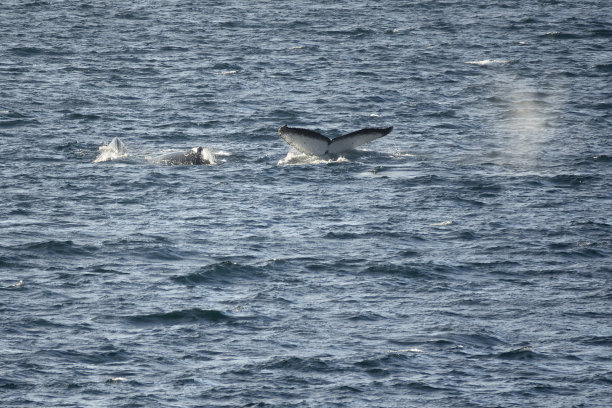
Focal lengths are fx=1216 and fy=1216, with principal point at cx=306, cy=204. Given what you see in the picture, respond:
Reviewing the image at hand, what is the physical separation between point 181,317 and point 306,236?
18.3 ft

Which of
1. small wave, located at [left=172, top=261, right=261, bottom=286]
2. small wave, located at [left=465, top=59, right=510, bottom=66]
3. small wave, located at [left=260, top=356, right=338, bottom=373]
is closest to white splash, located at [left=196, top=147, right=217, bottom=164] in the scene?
small wave, located at [left=172, top=261, right=261, bottom=286]

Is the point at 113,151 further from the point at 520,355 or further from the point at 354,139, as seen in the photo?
the point at 520,355

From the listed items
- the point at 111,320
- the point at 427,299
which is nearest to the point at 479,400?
the point at 427,299

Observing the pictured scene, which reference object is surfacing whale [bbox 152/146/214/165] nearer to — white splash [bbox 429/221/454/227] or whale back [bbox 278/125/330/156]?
whale back [bbox 278/125/330/156]

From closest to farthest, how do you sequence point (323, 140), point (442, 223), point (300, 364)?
point (300, 364)
point (442, 223)
point (323, 140)

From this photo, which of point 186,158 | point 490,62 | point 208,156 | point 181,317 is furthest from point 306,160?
point 490,62

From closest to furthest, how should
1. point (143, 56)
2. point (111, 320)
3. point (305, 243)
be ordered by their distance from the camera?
point (111, 320), point (305, 243), point (143, 56)

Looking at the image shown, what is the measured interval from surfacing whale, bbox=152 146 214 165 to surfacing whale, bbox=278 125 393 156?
9.29 feet

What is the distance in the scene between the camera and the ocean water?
18469 mm

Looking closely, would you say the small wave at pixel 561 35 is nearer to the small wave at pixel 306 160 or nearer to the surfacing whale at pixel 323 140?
the small wave at pixel 306 160

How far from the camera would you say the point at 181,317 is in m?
20.8

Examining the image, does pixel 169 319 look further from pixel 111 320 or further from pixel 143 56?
pixel 143 56

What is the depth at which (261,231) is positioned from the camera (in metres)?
26.2

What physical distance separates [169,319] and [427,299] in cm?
468
